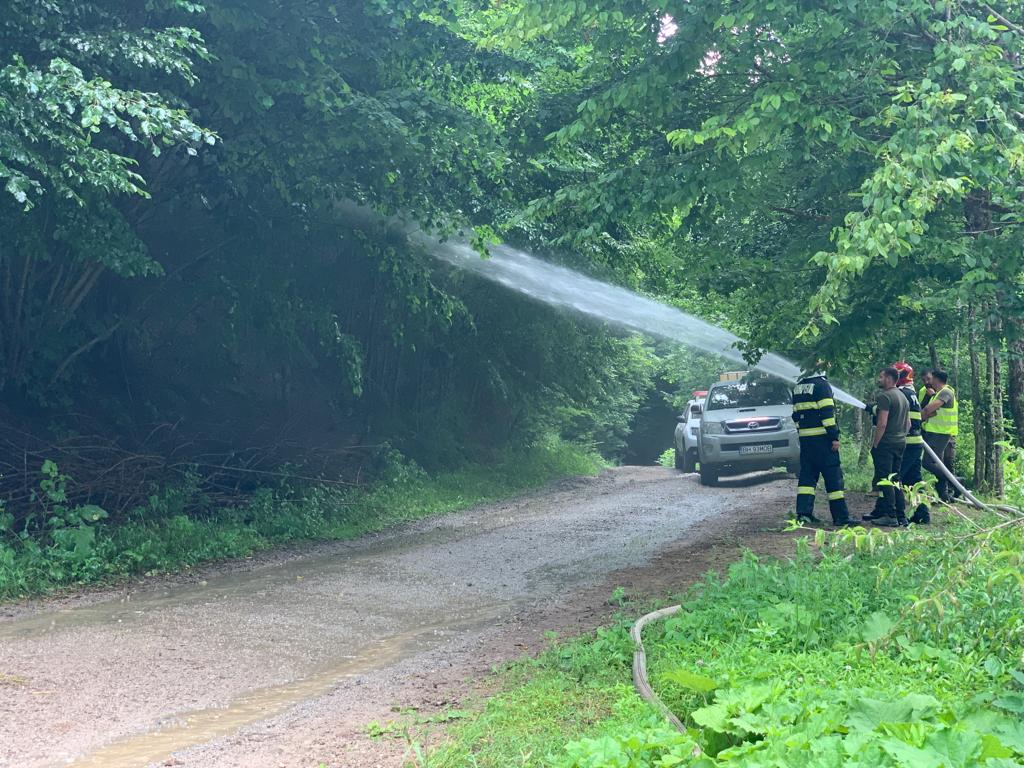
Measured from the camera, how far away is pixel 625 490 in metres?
19.2

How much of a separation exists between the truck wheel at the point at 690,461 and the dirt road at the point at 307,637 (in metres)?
9.93

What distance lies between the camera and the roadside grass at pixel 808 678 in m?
4.03

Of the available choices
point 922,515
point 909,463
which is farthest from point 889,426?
point 922,515

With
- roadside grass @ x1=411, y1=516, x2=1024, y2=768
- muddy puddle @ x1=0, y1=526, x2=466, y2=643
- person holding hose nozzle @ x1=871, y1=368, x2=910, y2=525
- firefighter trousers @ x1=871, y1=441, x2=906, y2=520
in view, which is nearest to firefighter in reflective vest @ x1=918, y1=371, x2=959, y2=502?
firefighter trousers @ x1=871, y1=441, x2=906, y2=520

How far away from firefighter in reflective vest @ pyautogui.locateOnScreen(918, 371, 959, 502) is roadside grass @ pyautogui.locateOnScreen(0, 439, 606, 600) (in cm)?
713

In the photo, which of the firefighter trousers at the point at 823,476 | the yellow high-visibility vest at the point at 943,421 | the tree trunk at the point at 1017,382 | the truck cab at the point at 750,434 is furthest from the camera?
the truck cab at the point at 750,434

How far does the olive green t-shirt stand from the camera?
12016 mm

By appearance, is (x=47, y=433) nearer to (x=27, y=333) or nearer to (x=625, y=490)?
(x=27, y=333)

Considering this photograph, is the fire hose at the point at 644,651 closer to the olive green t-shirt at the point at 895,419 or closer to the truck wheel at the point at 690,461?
the olive green t-shirt at the point at 895,419

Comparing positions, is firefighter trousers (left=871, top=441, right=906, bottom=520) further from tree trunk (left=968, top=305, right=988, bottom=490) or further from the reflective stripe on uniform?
tree trunk (left=968, top=305, right=988, bottom=490)

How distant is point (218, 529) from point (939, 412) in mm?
9165

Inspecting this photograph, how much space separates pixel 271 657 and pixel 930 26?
683cm

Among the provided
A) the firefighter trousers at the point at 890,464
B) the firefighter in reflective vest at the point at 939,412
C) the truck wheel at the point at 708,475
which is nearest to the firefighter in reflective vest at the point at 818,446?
the firefighter trousers at the point at 890,464

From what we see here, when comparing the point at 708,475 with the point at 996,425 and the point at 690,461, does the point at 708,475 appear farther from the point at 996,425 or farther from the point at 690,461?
the point at 996,425
